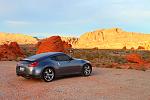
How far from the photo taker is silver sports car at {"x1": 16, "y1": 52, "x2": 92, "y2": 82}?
16.6 meters

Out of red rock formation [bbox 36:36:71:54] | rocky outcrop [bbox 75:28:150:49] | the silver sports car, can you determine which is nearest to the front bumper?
the silver sports car

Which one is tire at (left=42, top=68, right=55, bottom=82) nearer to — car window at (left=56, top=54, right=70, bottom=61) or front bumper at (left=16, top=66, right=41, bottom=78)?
front bumper at (left=16, top=66, right=41, bottom=78)

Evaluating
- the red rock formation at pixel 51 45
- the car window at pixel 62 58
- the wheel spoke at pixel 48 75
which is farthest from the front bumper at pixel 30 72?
the red rock formation at pixel 51 45

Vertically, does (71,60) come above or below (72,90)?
above

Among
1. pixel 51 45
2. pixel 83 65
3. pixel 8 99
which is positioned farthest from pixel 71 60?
pixel 51 45

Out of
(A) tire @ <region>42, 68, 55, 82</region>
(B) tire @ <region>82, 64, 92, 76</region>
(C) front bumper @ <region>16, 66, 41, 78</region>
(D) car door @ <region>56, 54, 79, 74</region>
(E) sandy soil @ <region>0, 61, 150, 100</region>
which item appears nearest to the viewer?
(E) sandy soil @ <region>0, 61, 150, 100</region>

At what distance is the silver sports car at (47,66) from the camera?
54.6 feet

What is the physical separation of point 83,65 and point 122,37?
163 metres

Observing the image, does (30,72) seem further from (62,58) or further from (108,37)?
(108,37)

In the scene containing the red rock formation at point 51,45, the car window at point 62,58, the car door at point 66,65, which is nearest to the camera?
the car door at point 66,65

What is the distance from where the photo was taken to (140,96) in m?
13.0

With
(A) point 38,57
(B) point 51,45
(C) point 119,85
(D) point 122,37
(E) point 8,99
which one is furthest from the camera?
(D) point 122,37

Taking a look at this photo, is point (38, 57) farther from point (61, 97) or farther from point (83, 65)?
point (61, 97)

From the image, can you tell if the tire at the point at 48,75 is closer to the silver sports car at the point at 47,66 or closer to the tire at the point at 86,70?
the silver sports car at the point at 47,66
